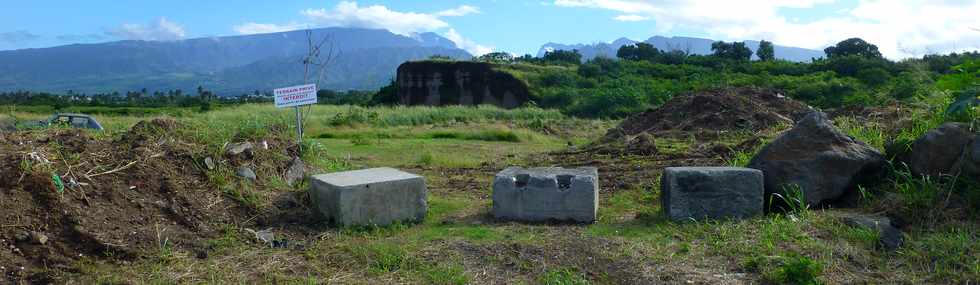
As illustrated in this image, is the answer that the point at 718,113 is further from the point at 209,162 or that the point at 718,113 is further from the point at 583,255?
the point at 209,162

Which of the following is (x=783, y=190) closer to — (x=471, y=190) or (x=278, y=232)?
(x=471, y=190)

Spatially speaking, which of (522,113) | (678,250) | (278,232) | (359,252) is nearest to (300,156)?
(278,232)

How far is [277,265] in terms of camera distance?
17.2ft

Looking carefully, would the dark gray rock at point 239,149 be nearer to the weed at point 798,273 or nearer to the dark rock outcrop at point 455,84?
the weed at point 798,273

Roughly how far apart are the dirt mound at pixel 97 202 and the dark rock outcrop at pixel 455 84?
4047 cm

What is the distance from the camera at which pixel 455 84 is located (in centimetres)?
5116

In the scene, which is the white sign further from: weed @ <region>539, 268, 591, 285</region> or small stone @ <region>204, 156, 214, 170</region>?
weed @ <region>539, 268, 591, 285</region>

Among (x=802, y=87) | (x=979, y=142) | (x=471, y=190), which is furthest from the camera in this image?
(x=802, y=87)

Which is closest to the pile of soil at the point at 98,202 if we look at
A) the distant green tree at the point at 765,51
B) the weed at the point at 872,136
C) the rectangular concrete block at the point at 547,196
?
the rectangular concrete block at the point at 547,196

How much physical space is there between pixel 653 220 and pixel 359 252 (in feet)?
8.52

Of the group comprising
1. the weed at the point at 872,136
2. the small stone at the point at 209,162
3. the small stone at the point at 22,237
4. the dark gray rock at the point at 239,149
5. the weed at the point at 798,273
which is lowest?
the weed at the point at 798,273

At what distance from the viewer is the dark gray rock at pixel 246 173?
23.5 ft

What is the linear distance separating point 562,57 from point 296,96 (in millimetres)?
53742

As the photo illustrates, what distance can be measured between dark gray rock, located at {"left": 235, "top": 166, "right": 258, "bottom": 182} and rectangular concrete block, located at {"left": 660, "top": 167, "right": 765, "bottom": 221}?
3957 millimetres
